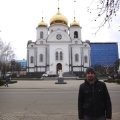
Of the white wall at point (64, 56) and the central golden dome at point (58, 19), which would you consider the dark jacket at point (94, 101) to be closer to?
the white wall at point (64, 56)

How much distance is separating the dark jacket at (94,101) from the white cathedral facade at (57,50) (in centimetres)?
5435

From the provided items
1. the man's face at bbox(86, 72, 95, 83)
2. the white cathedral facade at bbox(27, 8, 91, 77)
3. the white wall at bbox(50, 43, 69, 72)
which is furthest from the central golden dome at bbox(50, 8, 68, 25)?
the man's face at bbox(86, 72, 95, 83)

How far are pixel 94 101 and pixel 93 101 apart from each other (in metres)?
0.02

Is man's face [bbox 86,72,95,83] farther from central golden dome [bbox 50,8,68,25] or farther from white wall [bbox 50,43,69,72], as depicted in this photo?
central golden dome [bbox 50,8,68,25]

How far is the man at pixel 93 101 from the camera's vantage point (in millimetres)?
4113

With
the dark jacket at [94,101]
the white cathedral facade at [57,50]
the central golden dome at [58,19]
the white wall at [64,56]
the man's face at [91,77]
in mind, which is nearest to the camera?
the dark jacket at [94,101]

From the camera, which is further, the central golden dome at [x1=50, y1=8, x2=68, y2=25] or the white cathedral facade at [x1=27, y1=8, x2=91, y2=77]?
the central golden dome at [x1=50, y1=8, x2=68, y2=25]

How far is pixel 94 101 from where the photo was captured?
411cm

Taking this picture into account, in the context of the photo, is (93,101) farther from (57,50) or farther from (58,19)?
(58,19)

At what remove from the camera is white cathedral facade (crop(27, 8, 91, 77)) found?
6062cm

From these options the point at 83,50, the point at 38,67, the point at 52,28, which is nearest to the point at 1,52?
the point at 38,67

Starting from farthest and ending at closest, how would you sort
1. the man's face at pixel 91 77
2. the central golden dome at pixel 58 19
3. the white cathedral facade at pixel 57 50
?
the central golden dome at pixel 58 19, the white cathedral facade at pixel 57 50, the man's face at pixel 91 77

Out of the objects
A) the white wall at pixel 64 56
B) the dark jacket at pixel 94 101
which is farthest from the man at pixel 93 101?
the white wall at pixel 64 56

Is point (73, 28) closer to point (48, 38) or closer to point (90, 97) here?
point (48, 38)
